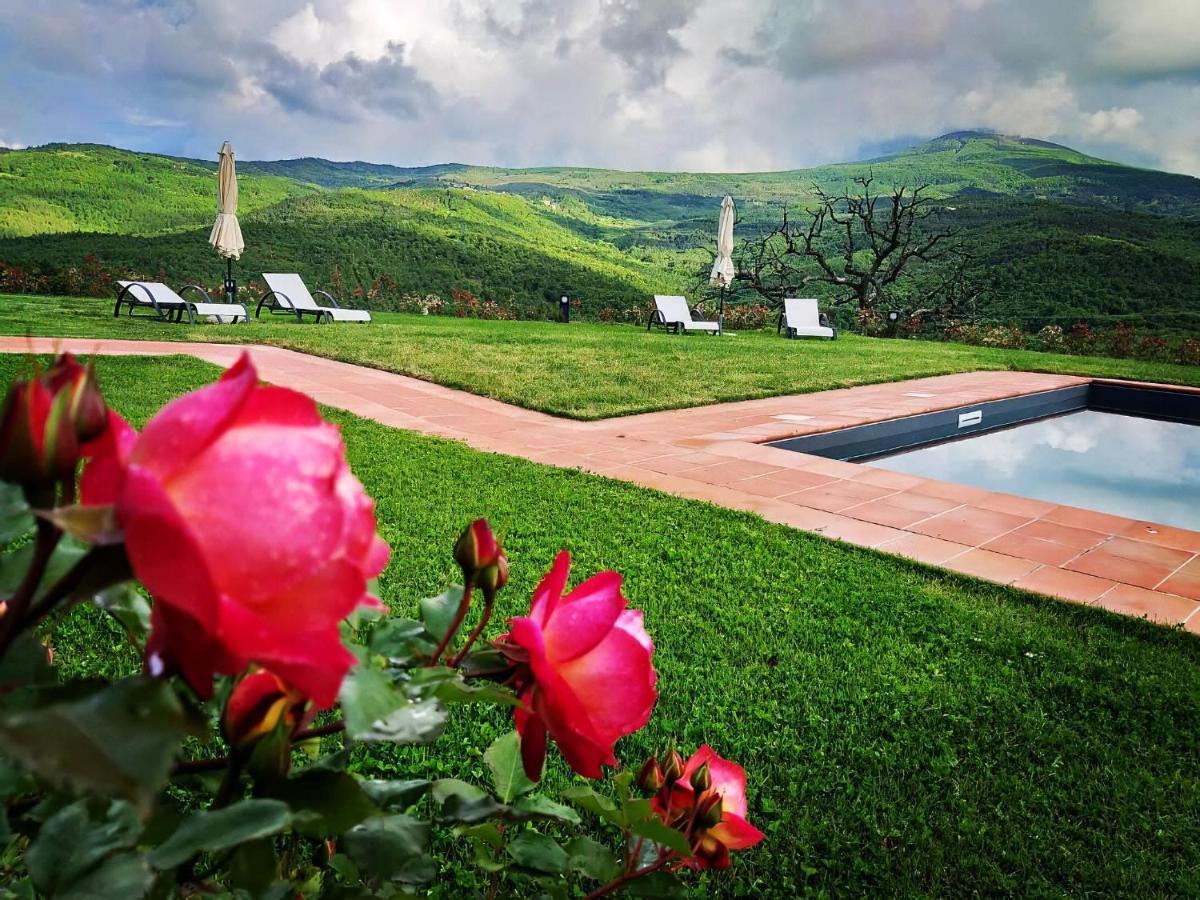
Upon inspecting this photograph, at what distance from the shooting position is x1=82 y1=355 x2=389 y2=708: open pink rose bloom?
269 millimetres

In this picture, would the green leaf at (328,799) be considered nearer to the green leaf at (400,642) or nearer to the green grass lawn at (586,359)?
the green leaf at (400,642)

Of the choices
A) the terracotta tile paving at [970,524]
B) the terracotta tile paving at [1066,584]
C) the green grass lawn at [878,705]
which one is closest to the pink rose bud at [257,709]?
the green grass lawn at [878,705]

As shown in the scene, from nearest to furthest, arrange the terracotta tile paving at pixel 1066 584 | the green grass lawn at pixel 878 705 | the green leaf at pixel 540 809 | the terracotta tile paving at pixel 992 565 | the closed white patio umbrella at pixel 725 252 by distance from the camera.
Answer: the green leaf at pixel 540 809, the green grass lawn at pixel 878 705, the terracotta tile paving at pixel 1066 584, the terracotta tile paving at pixel 992 565, the closed white patio umbrella at pixel 725 252

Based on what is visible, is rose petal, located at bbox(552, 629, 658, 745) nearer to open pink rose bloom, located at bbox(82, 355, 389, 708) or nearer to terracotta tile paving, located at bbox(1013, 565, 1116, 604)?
open pink rose bloom, located at bbox(82, 355, 389, 708)

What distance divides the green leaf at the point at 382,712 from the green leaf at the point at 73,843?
0.13 m

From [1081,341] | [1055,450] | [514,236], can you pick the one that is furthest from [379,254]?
[1055,450]

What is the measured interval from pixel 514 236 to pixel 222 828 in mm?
31512

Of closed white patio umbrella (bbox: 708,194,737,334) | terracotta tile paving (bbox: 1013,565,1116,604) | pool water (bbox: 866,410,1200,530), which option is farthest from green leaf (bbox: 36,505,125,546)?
closed white patio umbrella (bbox: 708,194,737,334)

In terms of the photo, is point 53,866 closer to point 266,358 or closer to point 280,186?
point 266,358

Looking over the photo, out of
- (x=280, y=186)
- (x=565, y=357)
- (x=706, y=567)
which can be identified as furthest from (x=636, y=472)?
(x=280, y=186)

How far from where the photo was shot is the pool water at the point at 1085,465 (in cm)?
613

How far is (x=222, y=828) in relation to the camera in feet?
1.19

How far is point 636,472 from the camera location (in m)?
4.62

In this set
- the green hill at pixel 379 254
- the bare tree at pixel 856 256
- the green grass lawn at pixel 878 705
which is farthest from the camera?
the bare tree at pixel 856 256
